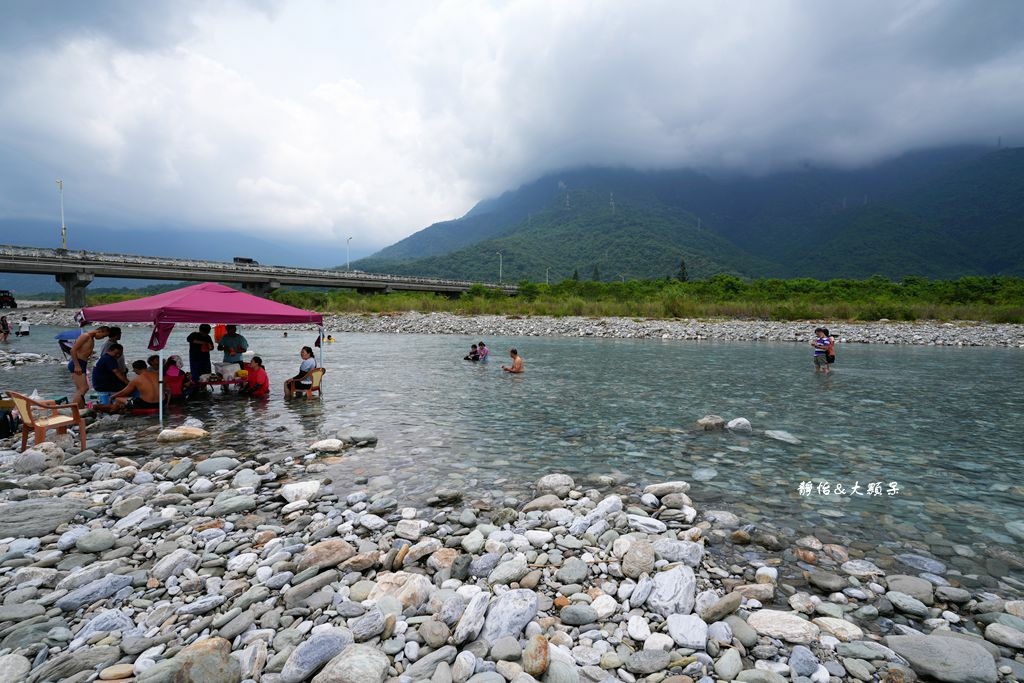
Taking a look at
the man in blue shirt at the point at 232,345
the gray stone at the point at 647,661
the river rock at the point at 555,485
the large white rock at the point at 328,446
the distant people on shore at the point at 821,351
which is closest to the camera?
the gray stone at the point at 647,661

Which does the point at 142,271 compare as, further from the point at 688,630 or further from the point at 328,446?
the point at 688,630

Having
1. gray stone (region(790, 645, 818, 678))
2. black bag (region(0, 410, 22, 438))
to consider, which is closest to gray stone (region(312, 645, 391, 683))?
gray stone (region(790, 645, 818, 678))

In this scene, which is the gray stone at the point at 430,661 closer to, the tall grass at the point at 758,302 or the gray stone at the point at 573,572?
the gray stone at the point at 573,572

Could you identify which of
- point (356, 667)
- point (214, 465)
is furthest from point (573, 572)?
point (214, 465)

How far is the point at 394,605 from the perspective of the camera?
411cm

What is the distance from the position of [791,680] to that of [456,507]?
13.9ft

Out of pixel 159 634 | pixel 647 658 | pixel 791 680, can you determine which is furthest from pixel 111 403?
pixel 791 680

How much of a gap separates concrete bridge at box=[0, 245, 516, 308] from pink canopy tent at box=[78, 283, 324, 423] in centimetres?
7453

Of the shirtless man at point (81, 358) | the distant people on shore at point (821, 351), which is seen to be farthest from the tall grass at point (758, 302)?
the shirtless man at point (81, 358)

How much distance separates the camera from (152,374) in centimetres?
1241

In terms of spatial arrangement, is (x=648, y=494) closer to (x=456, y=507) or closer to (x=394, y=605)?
(x=456, y=507)

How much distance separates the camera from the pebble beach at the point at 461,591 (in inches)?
136

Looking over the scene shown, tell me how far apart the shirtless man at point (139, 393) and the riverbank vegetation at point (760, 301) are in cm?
4726

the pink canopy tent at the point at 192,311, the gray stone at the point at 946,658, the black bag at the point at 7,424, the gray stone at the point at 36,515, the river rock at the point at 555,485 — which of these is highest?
the pink canopy tent at the point at 192,311
